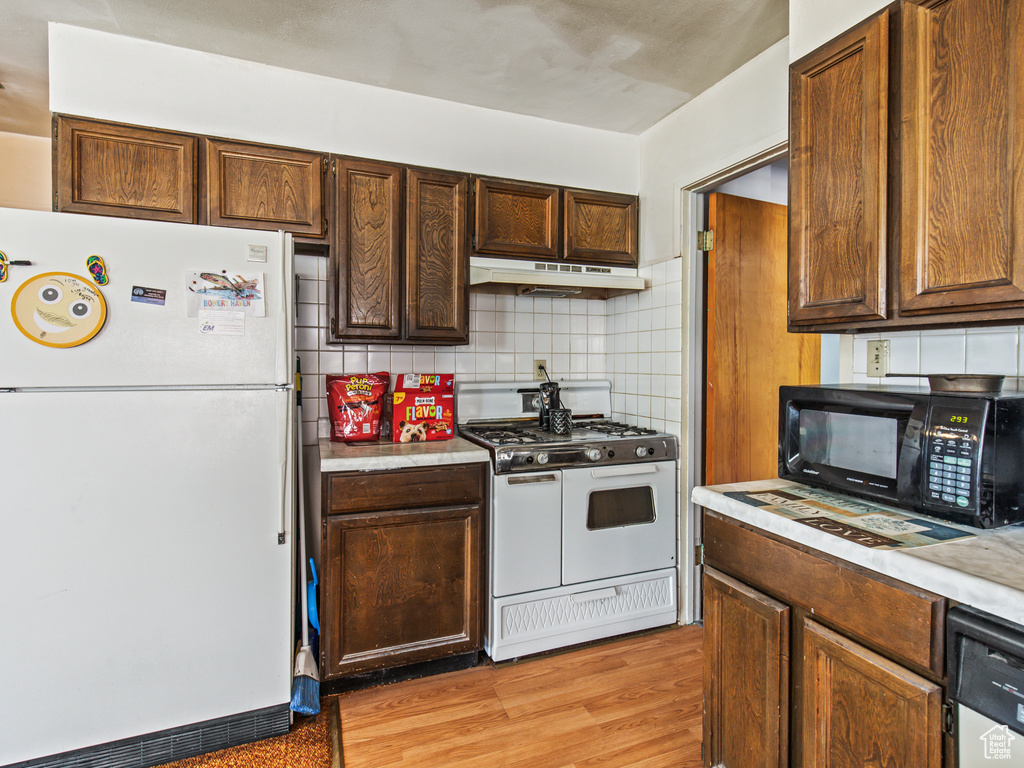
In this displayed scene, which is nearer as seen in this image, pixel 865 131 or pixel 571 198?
pixel 865 131

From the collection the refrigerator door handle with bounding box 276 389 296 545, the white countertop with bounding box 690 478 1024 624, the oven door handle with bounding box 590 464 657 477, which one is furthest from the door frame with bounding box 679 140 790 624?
the refrigerator door handle with bounding box 276 389 296 545

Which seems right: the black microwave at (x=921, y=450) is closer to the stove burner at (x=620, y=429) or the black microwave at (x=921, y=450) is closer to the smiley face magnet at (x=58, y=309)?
the stove burner at (x=620, y=429)

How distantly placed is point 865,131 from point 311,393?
229 centimetres

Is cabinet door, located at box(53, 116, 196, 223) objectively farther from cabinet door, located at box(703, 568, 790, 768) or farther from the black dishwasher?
the black dishwasher

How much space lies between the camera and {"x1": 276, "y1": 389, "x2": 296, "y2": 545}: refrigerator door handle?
1.77 meters

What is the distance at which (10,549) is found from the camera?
1.53m

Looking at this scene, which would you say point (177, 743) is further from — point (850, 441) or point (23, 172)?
point (23, 172)

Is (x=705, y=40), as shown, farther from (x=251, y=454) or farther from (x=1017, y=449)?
(x=251, y=454)

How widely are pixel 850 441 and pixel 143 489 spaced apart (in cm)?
205

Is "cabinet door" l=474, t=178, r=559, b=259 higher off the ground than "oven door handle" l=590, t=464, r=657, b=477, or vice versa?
"cabinet door" l=474, t=178, r=559, b=259

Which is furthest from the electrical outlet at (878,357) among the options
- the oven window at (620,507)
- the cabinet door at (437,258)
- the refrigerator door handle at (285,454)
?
the refrigerator door handle at (285,454)

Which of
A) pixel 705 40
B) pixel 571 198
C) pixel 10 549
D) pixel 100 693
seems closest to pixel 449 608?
pixel 100 693

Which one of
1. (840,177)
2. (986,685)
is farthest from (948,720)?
(840,177)

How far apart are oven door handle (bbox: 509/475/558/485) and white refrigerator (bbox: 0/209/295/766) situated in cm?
85
